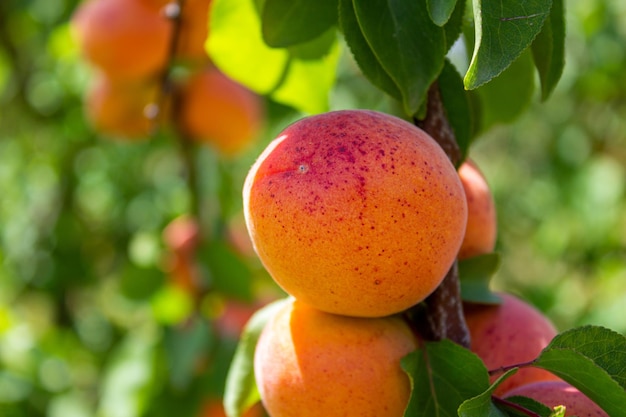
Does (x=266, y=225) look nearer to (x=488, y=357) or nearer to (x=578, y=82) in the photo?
(x=488, y=357)

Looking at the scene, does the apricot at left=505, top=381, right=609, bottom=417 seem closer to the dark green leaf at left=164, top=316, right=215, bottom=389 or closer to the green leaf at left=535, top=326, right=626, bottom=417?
the green leaf at left=535, top=326, right=626, bottom=417

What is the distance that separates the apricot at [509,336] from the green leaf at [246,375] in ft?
0.84

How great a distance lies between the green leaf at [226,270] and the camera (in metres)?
1.92

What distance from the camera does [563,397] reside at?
0.77 meters

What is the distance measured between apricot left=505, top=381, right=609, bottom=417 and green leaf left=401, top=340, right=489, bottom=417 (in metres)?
0.04

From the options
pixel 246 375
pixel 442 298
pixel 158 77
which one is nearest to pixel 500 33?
pixel 442 298

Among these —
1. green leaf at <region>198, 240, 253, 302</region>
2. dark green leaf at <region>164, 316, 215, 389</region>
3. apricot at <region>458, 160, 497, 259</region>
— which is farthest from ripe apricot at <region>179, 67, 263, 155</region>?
apricot at <region>458, 160, 497, 259</region>

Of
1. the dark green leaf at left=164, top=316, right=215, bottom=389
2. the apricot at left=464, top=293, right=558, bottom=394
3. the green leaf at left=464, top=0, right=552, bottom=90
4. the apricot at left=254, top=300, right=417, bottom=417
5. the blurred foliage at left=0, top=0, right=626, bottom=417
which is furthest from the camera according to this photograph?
the blurred foliage at left=0, top=0, right=626, bottom=417

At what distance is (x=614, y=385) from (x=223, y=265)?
1.35 m

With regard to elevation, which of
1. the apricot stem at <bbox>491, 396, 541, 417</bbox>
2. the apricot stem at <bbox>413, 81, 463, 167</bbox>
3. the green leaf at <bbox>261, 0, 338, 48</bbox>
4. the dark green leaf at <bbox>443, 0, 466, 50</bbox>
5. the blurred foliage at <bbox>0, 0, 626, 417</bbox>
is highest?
the dark green leaf at <bbox>443, 0, 466, 50</bbox>

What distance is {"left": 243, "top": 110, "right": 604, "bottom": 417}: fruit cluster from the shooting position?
72 centimetres

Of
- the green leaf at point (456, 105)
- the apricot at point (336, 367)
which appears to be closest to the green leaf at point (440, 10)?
the green leaf at point (456, 105)

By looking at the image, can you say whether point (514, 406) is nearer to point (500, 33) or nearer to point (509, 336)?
point (509, 336)

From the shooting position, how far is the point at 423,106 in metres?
0.84
